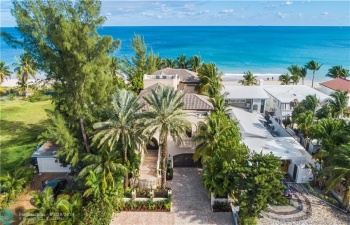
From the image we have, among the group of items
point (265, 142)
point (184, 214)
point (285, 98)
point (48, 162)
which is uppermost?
point (285, 98)

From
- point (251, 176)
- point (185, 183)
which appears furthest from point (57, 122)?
point (251, 176)

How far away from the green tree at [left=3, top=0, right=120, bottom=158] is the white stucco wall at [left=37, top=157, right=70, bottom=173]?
7.74m

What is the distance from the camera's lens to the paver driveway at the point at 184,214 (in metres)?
21.2

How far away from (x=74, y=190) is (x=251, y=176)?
15211 millimetres

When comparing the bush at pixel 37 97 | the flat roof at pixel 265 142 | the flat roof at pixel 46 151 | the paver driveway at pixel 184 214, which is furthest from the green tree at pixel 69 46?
the bush at pixel 37 97

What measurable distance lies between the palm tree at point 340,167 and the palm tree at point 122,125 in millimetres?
15467

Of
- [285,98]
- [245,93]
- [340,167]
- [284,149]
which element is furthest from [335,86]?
[340,167]

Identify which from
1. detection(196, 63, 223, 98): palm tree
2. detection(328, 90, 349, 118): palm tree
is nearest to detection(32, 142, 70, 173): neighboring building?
detection(196, 63, 223, 98): palm tree

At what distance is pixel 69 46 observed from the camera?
65.5ft

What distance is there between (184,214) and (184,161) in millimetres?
7934

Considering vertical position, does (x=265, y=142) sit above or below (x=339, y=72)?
below

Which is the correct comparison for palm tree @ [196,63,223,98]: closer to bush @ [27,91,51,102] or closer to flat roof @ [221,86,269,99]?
flat roof @ [221,86,269,99]

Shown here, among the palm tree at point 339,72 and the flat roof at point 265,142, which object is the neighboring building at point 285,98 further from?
the palm tree at point 339,72

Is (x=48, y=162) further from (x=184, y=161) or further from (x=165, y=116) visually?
(x=165, y=116)
